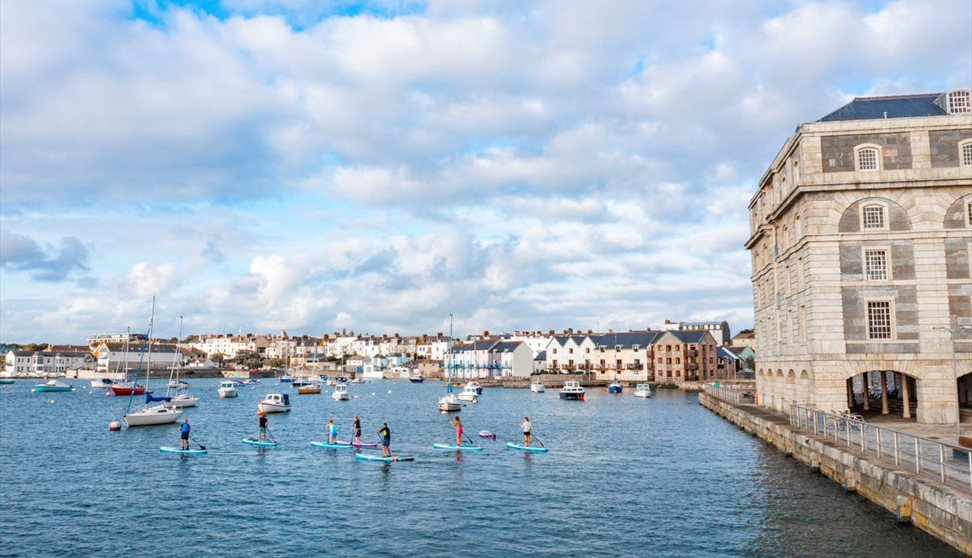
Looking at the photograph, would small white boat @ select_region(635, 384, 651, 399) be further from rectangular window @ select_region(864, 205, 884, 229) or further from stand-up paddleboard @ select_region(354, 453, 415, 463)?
stand-up paddleboard @ select_region(354, 453, 415, 463)

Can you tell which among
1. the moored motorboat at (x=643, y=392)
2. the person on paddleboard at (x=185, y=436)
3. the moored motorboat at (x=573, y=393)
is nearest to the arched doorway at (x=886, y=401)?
the person on paddleboard at (x=185, y=436)

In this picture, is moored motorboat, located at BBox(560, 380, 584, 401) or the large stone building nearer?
the large stone building

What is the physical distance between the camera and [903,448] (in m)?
31.0

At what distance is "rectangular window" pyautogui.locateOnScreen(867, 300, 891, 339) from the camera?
44.3 m

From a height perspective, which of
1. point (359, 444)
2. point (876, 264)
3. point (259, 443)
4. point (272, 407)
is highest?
point (876, 264)

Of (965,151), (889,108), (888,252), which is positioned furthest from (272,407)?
(965,151)

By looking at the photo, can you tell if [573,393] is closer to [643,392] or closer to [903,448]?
[643,392]

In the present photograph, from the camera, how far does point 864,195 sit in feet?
148

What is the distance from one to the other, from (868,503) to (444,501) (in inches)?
698

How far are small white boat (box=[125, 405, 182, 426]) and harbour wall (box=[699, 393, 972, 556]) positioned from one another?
56388 mm

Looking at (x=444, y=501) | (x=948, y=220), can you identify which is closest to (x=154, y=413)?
(x=444, y=501)

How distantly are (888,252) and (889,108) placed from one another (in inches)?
431

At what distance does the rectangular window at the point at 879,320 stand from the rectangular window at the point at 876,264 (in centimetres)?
156

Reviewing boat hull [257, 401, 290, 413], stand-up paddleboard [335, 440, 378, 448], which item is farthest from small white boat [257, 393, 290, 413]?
stand-up paddleboard [335, 440, 378, 448]
